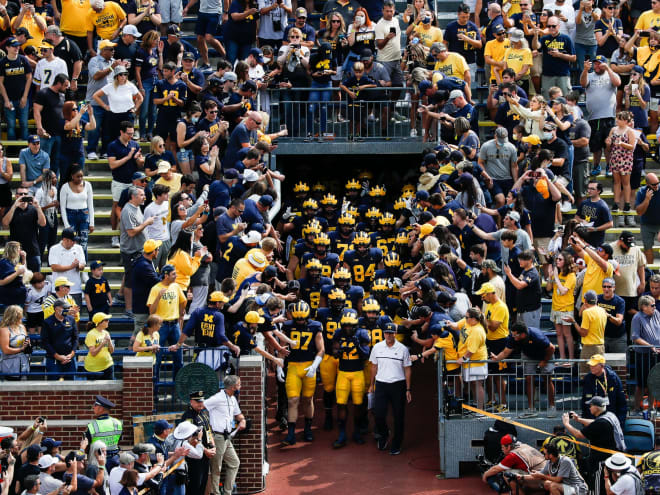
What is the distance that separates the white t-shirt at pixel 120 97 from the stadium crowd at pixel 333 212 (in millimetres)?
24

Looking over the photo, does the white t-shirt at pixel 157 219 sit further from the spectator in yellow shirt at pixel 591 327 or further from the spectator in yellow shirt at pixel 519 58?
the spectator in yellow shirt at pixel 519 58

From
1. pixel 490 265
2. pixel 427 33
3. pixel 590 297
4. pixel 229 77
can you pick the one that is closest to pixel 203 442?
pixel 490 265

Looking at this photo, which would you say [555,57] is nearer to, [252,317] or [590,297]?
[590,297]

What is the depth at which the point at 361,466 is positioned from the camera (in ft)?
60.0

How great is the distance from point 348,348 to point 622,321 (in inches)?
152

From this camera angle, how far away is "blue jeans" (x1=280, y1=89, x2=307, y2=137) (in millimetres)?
24031

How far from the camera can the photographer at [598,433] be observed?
16625 millimetres

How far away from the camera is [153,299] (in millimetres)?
18094

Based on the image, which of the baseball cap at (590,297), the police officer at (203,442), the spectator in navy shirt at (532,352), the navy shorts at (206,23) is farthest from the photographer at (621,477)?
the navy shorts at (206,23)

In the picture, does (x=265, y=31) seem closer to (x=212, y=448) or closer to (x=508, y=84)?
(x=508, y=84)

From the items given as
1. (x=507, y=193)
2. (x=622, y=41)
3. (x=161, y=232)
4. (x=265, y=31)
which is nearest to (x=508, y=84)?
(x=507, y=193)

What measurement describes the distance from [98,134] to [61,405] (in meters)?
6.58

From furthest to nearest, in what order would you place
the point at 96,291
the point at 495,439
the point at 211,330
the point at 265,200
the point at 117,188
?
1. the point at 117,188
2. the point at 265,200
3. the point at 96,291
4. the point at 211,330
5. the point at 495,439

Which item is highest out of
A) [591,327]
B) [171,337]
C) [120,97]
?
[120,97]
